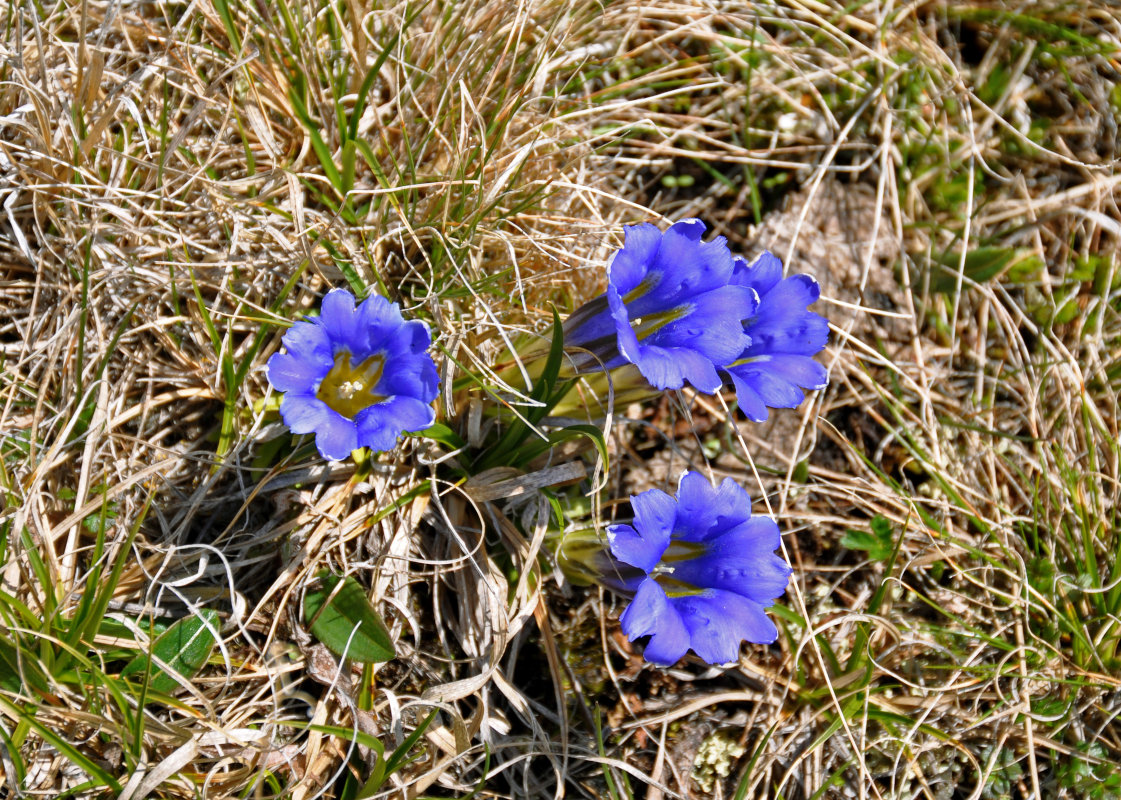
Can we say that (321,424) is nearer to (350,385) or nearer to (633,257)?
(350,385)

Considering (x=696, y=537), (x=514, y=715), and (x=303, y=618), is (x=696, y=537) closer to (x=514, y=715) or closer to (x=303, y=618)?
(x=514, y=715)

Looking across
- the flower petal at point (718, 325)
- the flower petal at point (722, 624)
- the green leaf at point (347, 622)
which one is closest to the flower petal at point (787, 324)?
the flower petal at point (718, 325)

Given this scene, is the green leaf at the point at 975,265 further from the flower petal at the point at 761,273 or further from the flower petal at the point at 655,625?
the flower petal at the point at 655,625

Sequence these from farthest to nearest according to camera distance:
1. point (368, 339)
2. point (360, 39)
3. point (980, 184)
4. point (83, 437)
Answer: point (980, 184) → point (360, 39) → point (83, 437) → point (368, 339)

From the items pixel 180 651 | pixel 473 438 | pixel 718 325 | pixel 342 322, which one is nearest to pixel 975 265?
pixel 718 325

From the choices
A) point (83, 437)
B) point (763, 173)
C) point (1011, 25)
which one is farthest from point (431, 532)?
point (1011, 25)

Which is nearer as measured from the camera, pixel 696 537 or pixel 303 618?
pixel 696 537
